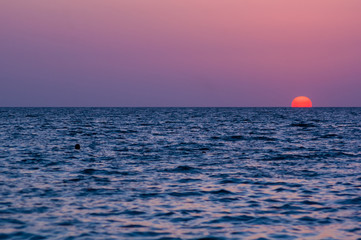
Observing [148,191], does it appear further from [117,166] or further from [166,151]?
[166,151]

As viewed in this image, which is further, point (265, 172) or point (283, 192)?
point (265, 172)

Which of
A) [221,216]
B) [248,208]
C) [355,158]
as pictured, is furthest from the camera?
[355,158]

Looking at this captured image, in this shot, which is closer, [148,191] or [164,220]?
[164,220]

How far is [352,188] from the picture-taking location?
709 inches

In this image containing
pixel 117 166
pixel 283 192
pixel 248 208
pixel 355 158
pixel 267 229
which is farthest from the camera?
pixel 355 158

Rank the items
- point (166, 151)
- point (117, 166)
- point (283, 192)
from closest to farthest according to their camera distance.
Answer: point (283, 192)
point (117, 166)
point (166, 151)

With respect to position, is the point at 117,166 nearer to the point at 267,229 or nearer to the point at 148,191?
the point at 148,191

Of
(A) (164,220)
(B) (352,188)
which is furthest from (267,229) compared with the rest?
(B) (352,188)

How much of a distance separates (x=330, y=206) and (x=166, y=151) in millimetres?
18842

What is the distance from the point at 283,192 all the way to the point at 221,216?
4.49 m

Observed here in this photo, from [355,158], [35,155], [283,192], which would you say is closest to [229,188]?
[283,192]

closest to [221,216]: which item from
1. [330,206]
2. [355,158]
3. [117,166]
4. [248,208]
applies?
[248,208]

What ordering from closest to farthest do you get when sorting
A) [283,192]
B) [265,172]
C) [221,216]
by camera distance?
[221,216] < [283,192] < [265,172]

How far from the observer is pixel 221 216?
13.6 m
